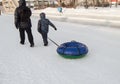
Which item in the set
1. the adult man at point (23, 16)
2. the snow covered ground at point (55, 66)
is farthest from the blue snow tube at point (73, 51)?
the adult man at point (23, 16)

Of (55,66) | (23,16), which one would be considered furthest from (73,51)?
(23,16)

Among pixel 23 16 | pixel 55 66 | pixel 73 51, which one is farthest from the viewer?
pixel 23 16

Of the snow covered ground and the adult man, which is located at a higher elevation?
the adult man

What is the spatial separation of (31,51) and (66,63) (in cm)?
192

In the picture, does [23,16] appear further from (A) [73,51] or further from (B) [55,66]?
(B) [55,66]

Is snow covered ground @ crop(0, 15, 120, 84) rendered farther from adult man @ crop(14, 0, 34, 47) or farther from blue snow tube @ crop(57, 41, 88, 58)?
adult man @ crop(14, 0, 34, 47)

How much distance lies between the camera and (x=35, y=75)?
224 inches

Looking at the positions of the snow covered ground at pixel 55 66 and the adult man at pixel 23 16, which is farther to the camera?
the adult man at pixel 23 16

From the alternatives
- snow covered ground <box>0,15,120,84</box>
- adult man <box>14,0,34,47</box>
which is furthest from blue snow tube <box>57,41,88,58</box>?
adult man <box>14,0,34,47</box>

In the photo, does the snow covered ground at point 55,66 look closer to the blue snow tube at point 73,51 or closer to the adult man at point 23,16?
the blue snow tube at point 73,51

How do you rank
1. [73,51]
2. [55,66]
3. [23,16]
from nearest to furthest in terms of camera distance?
[55,66], [73,51], [23,16]

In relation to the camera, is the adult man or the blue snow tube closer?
the blue snow tube

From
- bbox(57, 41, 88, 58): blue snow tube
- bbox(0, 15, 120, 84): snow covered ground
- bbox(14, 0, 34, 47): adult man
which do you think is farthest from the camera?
bbox(14, 0, 34, 47): adult man

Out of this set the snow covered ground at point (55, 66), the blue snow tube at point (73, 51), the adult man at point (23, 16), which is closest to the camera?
the snow covered ground at point (55, 66)
